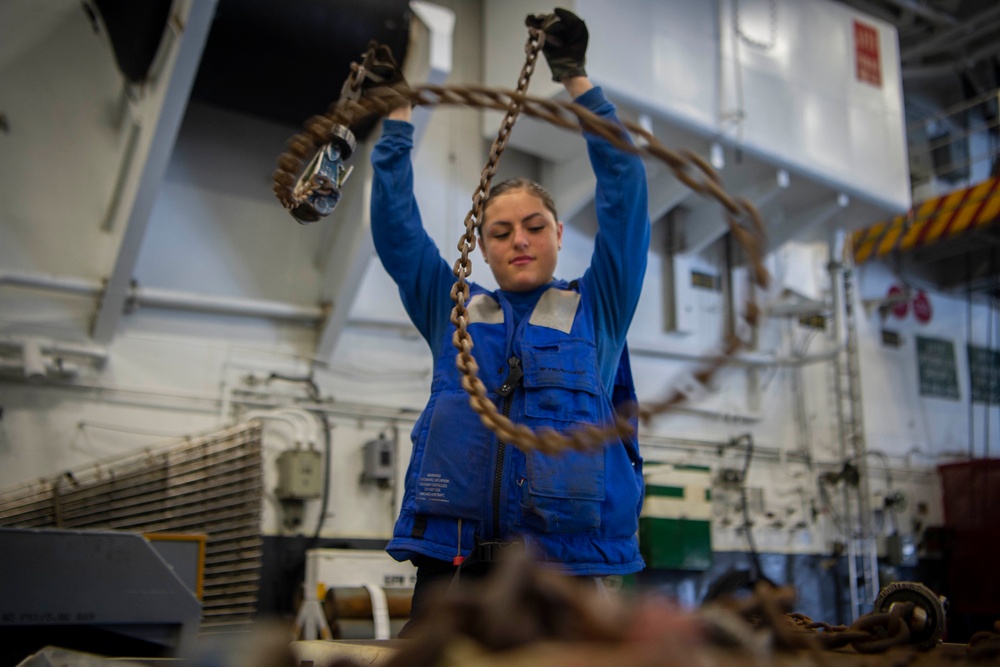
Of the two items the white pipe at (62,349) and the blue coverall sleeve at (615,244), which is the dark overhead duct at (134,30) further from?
the blue coverall sleeve at (615,244)

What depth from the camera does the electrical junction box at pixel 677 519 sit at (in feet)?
17.1

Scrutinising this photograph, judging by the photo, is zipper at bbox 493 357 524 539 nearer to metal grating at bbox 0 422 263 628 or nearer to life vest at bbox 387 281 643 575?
life vest at bbox 387 281 643 575

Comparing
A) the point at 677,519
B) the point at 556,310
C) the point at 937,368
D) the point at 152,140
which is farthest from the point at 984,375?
the point at 556,310

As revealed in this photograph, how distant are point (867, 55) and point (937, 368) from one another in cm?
315

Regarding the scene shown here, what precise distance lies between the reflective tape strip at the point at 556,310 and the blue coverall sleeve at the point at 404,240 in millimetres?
221

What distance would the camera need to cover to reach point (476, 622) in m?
0.52

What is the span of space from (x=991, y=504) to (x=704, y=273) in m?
3.20

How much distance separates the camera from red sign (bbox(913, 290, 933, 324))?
7605 millimetres

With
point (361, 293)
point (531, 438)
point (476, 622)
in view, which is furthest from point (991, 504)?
point (476, 622)

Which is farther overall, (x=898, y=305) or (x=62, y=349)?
(x=898, y=305)

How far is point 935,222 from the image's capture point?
6.85m

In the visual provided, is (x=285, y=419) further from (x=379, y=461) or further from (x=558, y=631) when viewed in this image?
(x=558, y=631)

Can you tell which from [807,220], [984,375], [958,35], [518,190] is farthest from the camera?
[984,375]

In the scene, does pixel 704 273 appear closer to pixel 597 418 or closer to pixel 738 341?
pixel 597 418
